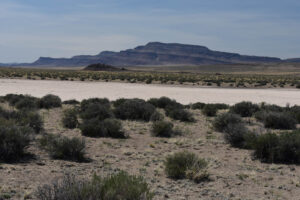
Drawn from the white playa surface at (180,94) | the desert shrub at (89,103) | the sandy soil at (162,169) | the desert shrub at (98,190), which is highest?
the desert shrub at (98,190)

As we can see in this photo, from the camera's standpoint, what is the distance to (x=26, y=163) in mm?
10055

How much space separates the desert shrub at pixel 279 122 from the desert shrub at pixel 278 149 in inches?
238

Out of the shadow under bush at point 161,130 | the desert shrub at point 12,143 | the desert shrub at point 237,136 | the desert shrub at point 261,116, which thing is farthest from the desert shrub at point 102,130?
the desert shrub at point 261,116

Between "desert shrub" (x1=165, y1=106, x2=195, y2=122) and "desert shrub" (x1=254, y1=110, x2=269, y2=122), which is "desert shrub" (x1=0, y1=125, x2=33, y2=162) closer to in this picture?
"desert shrub" (x1=165, y1=106, x2=195, y2=122)

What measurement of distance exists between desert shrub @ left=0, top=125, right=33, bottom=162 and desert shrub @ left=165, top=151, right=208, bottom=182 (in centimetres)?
434

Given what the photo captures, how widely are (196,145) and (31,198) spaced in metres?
7.47

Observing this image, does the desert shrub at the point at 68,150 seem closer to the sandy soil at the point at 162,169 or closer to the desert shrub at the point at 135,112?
the sandy soil at the point at 162,169

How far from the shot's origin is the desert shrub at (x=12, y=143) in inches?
399

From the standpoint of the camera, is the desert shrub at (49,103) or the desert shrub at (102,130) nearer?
the desert shrub at (102,130)

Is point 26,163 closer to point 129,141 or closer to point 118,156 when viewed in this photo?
point 118,156

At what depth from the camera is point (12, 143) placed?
10305mm

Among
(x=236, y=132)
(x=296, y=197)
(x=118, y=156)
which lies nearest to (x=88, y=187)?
(x=296, y=197)

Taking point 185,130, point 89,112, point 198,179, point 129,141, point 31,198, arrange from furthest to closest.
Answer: point 89,112, point 185,130, point 129,141, point 198,179, point 31,198

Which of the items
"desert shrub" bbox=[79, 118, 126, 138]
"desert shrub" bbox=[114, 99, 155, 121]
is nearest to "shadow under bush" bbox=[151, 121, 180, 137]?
"desert shrub" bbox=[79, 118, 126, 138]
